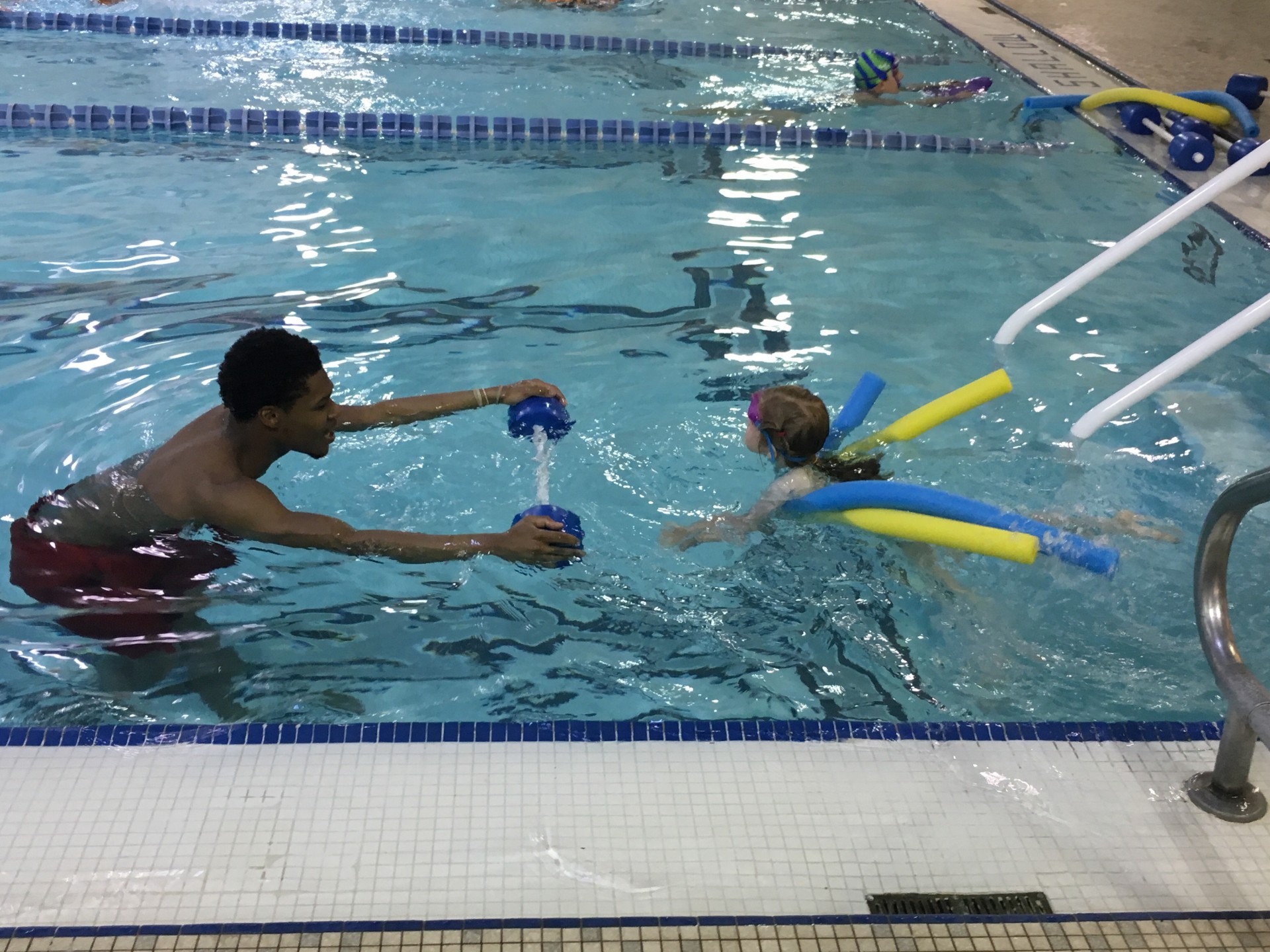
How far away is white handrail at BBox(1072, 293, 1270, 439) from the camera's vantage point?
12.1 ft

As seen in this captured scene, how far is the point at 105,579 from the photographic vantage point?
2.96 meters

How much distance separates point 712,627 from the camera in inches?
132

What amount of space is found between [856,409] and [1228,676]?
5.61ft

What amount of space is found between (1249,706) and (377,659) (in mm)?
2207

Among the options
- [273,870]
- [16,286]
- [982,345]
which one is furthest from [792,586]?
[16,286]

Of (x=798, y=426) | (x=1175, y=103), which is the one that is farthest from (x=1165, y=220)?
(x=1175, y=103)

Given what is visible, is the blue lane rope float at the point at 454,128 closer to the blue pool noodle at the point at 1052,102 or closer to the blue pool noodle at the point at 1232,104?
the blue pool noodle at the point at 1052,102

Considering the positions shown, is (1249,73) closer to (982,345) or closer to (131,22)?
(982,345)

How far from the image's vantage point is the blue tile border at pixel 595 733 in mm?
2518

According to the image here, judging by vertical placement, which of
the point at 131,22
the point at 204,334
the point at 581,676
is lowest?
the point at 581,676

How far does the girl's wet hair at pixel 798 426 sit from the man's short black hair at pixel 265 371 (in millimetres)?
1443


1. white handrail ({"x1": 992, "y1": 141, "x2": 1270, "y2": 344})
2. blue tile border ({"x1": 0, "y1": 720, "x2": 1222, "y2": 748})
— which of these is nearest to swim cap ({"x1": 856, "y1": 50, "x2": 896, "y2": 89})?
white handrail ({"x1": 992, "y1": 141, "x2": 1270, "y2": 344})

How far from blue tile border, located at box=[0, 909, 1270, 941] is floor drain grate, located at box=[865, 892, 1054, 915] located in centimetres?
2

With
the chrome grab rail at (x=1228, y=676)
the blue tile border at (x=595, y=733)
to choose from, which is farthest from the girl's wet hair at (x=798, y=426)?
the chrome grab rail at (x=1228, y=676)
